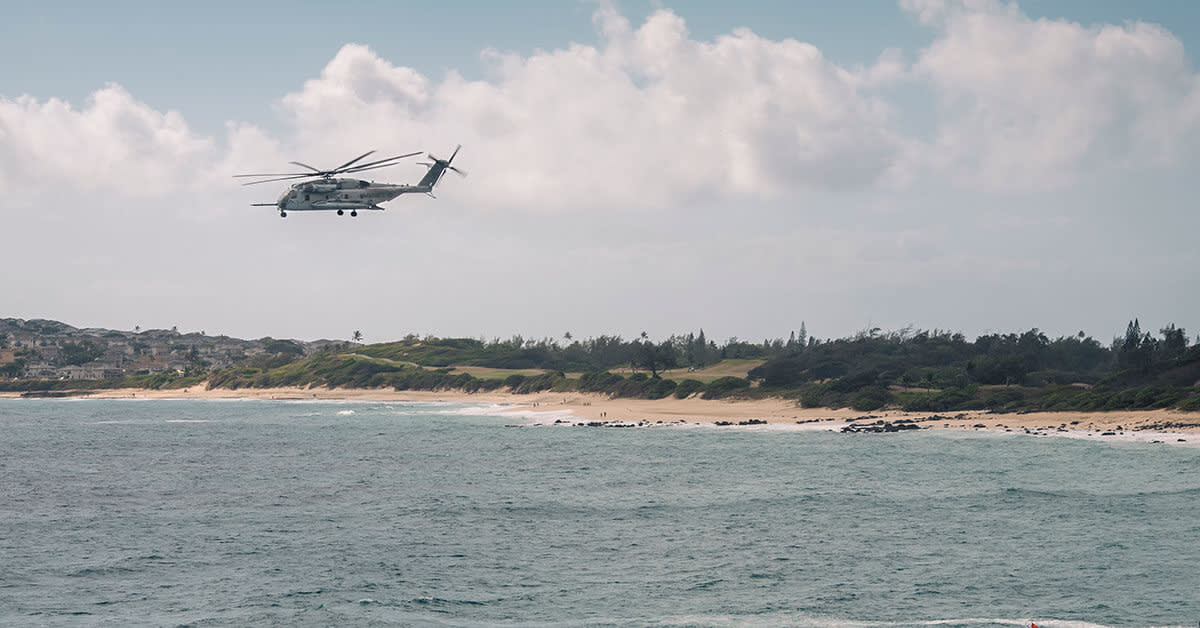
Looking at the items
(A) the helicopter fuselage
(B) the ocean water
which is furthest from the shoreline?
(A) the helicopter fuselage

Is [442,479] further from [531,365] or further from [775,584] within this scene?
[531,365]

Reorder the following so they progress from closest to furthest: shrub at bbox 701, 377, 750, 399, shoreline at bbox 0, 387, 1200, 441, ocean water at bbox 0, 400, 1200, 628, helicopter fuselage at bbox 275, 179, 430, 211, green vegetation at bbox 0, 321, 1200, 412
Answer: ocean water at bbox 0, 400, 1200, 628, helicopter fuselage at bbox 275, 179, 430, 211, shoreline at bbox 0, 387, 1200, 441, green vegetation at bbox 0, 321, 1200, 412, shrub at bbox 701, 377, 750, 399

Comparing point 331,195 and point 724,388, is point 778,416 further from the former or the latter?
point 331,195

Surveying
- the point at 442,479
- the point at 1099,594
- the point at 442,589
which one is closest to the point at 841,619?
the point at 1099,594

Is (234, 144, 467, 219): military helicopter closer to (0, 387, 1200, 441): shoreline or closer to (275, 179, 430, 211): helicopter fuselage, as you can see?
(275, 179, 430, 211): helicopter fuselage

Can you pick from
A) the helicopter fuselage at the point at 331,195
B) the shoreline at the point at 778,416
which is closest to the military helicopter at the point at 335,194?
the helicopter fuselage at the point at 331,195

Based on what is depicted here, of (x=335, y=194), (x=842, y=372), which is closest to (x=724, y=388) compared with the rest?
(x=842, y=372)

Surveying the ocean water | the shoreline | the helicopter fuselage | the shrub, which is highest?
the helicopter fuselage
